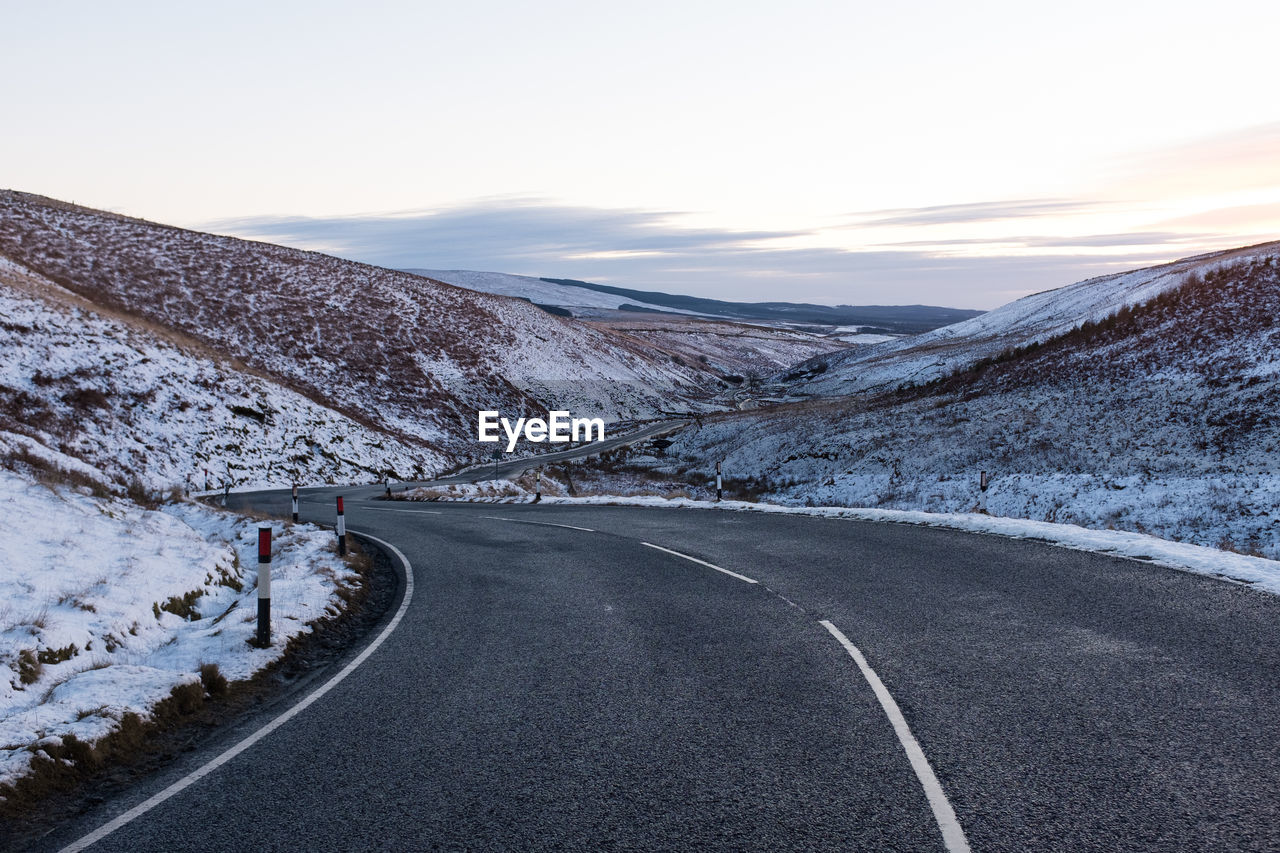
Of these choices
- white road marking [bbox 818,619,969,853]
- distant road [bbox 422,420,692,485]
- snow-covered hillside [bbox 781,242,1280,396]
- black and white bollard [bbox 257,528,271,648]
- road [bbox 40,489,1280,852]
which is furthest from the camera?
snow-covered hillside [bbox 781,242,1280,396]

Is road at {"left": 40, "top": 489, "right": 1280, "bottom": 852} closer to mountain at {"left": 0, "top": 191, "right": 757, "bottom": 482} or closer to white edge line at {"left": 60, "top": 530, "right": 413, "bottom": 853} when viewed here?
white edge line at {"left": 60, "top": 530, "right": 413, "bottom": 853}

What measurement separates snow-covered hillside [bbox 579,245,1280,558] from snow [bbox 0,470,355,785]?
595 inches

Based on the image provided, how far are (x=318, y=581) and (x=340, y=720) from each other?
609 centimetres

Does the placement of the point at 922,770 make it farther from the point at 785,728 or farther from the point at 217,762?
the point at 217,762

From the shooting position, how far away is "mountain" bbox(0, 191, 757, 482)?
153ft

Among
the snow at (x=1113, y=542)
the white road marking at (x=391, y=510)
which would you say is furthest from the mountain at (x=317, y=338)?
the snow at (x=1113, y=542)

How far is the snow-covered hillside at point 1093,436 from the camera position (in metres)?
20.8

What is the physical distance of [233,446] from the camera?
4047 cm

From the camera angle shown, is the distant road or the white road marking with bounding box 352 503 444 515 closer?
the white road marking with bounding box 352 503 444 515

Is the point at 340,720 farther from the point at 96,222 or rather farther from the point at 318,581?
the point at 96,222

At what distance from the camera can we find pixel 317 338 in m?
66.8

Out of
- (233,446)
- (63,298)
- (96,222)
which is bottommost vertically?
(233,446)

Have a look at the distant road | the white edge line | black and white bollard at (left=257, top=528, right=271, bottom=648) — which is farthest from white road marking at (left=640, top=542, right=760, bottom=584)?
the distant road

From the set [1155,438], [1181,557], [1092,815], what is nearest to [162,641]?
[1092,815]
